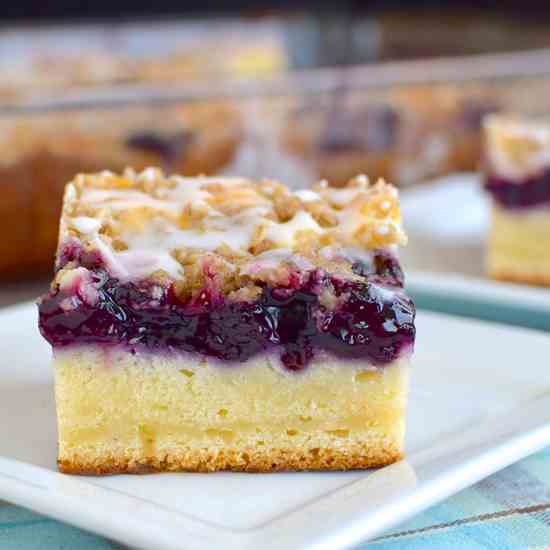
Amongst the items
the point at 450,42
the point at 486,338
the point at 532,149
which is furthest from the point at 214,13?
the point at 486,338

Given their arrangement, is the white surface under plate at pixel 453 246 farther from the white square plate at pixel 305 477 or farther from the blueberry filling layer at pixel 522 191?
the white square plate at pixel 305 477

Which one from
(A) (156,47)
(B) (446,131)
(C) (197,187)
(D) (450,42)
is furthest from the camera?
(D) (450,42)

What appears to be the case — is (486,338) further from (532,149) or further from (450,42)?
(450,42)

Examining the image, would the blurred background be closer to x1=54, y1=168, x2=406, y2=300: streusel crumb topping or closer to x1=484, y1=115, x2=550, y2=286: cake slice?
x1=484, y1=115, x2=550, y2=286: cake slice

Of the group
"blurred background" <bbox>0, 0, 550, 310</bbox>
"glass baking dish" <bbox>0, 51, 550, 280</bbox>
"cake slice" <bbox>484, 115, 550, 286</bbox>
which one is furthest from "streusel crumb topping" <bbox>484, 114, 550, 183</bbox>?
"glass baking dish" <bbox>0, 51, 550, 280</bbox>

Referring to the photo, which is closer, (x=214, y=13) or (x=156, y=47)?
(x=156, y=47)

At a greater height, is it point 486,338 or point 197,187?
point 197,187

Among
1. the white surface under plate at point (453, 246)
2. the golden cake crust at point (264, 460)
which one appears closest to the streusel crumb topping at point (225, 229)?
the golden cake crust at point (264, 460)
